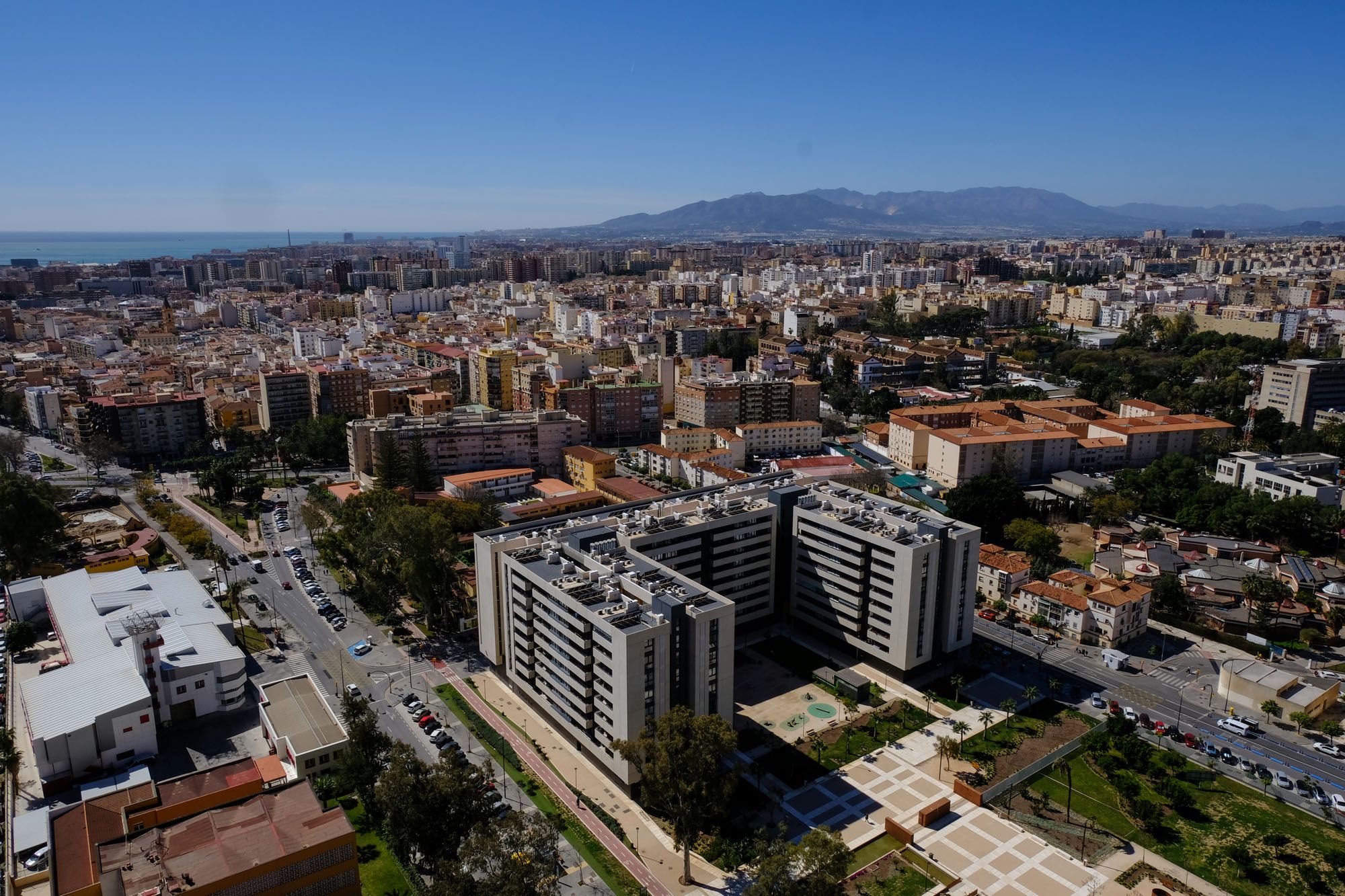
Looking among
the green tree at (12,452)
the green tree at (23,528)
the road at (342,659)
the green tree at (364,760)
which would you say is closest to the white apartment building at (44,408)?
the green tree at (12,452)

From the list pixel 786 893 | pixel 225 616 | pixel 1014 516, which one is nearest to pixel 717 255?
pixel 1014 516

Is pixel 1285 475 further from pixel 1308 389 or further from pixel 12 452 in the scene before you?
pixel 12 452

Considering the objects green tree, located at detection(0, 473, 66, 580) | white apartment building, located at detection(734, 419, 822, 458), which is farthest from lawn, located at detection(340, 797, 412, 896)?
white apartment building, located at detection(734, 419, 822, 458)

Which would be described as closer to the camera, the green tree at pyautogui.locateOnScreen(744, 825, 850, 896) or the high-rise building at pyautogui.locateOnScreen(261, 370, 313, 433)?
the green tree at pyautogui.locateOnScreen(744, 825, 850, 896)

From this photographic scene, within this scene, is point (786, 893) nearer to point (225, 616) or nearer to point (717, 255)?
point (225, 616)

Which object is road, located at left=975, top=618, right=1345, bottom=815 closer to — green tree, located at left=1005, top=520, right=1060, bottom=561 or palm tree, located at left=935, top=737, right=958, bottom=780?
palm tree, located at left=935, top=737, right=958, bottom=780

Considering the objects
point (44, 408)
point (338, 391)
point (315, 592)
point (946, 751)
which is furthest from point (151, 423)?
point (946, 751)
